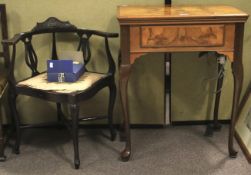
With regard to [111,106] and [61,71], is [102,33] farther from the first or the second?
[111,106]

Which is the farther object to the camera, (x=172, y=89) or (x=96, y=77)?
(x=172, y=89)

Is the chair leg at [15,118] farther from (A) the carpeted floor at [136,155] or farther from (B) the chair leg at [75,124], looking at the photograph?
(B) the chair leg at [75,124]

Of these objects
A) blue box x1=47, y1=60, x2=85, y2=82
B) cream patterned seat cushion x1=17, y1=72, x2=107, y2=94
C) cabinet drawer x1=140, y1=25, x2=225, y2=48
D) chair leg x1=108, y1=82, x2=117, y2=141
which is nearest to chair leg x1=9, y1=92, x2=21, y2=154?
cream patterned seat cushion x1=17, y1=72, x2=107, y2=94

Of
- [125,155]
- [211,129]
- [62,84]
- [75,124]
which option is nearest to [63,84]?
[62,84]

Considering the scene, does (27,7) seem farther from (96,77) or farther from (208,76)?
(208,76)

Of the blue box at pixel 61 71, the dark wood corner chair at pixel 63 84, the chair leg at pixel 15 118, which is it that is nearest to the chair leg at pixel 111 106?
the dark wood corner chair at pixel 63 84

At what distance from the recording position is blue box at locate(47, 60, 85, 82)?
203 cm

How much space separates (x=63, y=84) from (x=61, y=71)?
7 cm

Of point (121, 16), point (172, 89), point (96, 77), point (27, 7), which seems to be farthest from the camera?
point (172, 89)

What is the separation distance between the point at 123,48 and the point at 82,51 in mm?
452

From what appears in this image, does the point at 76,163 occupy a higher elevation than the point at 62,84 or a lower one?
lower

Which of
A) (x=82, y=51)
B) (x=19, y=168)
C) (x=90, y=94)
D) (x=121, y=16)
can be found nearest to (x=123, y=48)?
(x=121, y=16)

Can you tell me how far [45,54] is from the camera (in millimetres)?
2354

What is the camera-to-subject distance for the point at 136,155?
Answer: 2143 mm
